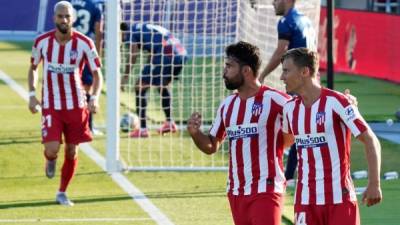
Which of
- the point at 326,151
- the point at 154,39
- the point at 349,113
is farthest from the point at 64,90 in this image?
the point at 349,113

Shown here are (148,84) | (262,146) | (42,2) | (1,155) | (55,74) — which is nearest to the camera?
(262,146)

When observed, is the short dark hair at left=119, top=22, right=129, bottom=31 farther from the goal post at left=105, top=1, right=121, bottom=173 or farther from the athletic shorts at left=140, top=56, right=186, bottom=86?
the goal post at left=105, top=1, right=121, bottom=173

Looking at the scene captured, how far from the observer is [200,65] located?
Result: 18.2m

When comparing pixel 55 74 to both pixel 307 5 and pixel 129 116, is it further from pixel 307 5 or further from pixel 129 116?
pixel 307 5

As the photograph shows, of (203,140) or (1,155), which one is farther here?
(1,155)

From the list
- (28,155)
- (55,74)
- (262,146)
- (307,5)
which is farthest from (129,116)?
(262,146)

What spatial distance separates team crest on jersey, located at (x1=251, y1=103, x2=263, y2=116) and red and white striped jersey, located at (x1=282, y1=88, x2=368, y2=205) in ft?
1.57

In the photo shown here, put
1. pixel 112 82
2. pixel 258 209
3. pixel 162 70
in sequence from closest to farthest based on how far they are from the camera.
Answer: pixel 258 209, pixel 112 82, pixel 162 70

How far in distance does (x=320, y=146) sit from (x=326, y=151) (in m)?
0.05

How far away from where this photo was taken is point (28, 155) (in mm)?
16062

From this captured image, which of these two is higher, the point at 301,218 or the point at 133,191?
the point at 301,218

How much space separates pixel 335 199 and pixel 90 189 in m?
6.20

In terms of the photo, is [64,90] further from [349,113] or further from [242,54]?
[349,113]

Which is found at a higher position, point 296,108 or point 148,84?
point 296,108
